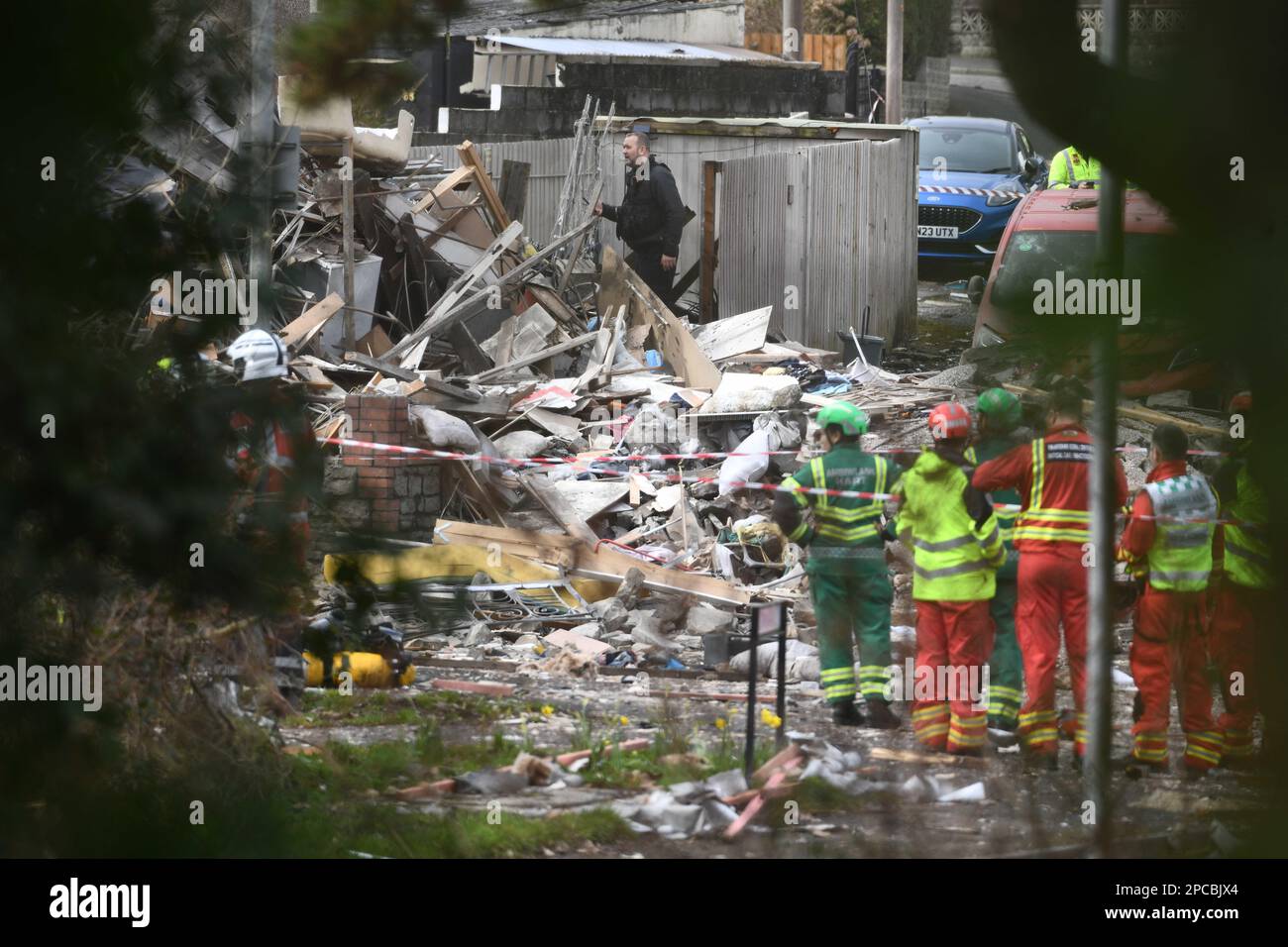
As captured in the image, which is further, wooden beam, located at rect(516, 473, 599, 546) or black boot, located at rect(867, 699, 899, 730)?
wooden beam, located at rect(516, 473, 599, 546)

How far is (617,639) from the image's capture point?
8.80 meters

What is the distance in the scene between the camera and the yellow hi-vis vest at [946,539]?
6996mm

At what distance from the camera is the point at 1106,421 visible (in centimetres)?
121

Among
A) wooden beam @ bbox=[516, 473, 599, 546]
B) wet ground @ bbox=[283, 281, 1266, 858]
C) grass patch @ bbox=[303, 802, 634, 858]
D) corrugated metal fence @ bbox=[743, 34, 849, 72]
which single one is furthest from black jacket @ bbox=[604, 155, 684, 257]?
corrugated metal fence @ bbox=[743, 34, 849, 72]

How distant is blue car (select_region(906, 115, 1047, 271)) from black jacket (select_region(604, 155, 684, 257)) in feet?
16.6

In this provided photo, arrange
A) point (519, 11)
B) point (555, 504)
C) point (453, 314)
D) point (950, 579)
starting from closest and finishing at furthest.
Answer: point (519, 11), point (950, 579), point (555, 504), point (453, 314)

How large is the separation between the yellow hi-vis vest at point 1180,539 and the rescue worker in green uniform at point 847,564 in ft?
4.15

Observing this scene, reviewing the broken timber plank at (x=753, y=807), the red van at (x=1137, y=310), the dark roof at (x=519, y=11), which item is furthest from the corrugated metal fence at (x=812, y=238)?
the red van at (x=1137, y=310)

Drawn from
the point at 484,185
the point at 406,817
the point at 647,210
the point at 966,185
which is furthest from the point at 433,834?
the point at 966,185

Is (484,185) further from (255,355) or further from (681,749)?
(255,355)

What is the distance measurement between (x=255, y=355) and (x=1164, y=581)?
17.7ft

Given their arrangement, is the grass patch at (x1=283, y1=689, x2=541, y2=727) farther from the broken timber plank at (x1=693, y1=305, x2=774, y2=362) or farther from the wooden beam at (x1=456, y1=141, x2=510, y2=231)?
the wooden beam at (x1=456, y1=141, x2=510, y2=231)

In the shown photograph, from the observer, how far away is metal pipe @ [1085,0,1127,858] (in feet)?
3.22
